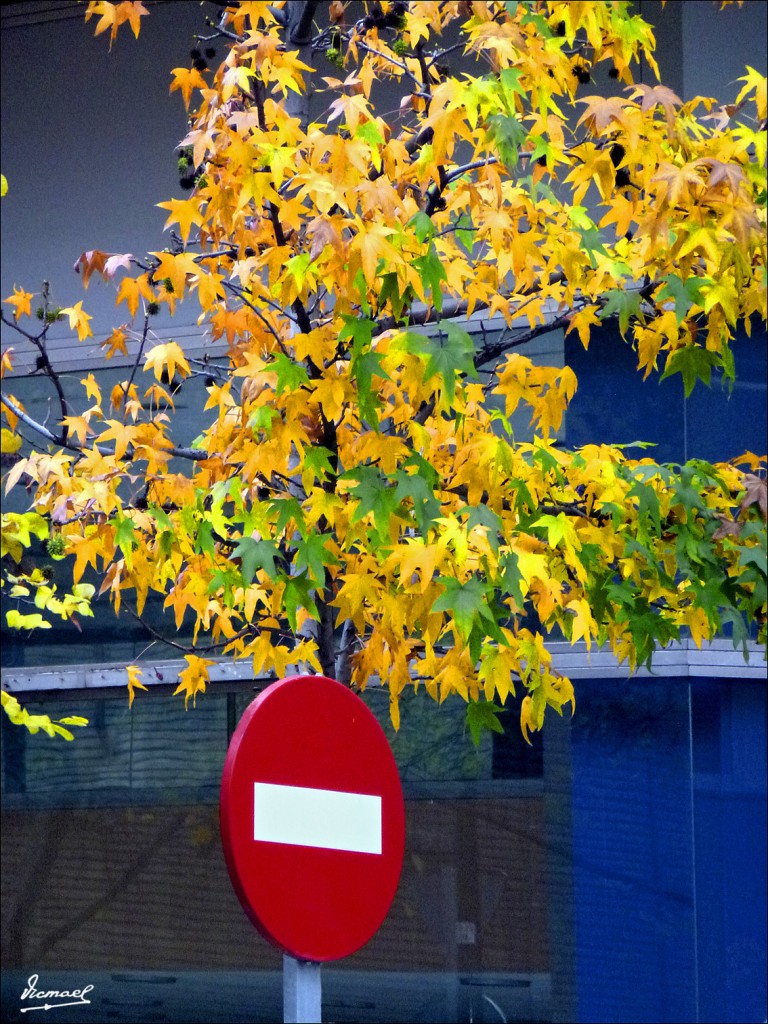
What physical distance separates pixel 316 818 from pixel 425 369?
5.04 feet

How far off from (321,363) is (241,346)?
0.67 meters

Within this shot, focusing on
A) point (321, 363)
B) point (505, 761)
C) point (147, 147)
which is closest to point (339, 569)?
point (321, 363)

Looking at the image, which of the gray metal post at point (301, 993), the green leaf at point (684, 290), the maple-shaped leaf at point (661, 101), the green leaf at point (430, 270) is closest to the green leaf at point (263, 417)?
the green leaf at point (430, 270)

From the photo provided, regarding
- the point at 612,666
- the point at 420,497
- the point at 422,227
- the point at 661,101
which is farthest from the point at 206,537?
the point at 612,666

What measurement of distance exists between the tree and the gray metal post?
1265 mm

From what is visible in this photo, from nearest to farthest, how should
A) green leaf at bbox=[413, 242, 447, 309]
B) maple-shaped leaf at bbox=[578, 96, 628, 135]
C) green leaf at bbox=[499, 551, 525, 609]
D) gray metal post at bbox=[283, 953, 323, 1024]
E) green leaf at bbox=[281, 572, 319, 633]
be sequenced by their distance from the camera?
gray metal post at bbox=[283, 953, 323, 1024]
green leaf at bbox=[413, 242, 447, 309]
green leaf at bbox=[499, 551, 525, 609]
green leaf at bbox=[281, 572, 319, 633]
maple-shaped leaf at bbox=[578, 96, 628, 135]

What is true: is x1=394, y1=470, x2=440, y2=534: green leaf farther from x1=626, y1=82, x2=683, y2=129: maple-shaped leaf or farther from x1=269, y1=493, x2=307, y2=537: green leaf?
x1=626, y1=82, x2=683, y2=129: maple-shaped leaf

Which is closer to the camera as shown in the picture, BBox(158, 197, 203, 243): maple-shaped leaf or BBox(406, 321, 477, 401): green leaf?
BBox(406, 321, 477, 401): green leaf

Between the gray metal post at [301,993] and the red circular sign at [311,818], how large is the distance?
31 millimetres

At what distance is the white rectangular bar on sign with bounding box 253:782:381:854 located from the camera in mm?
3631

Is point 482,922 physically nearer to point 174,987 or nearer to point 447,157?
point 174,987

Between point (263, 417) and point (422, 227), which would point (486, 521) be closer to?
point (263, 417)

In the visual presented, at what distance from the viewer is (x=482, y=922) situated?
8.96m

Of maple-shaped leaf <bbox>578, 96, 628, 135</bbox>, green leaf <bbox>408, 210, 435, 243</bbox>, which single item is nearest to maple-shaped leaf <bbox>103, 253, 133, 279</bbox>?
green leaf <bbox>408, 210, 435, 243</bbox>
